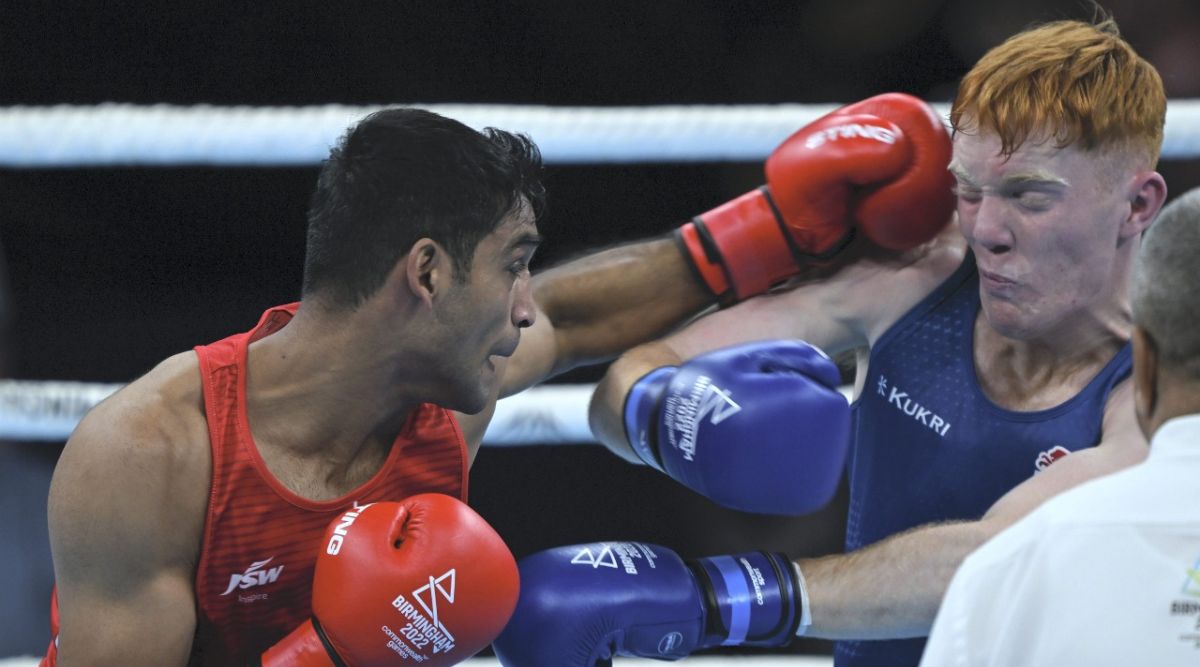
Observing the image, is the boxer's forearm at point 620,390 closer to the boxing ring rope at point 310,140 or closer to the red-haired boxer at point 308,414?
A: the red-haired boxer at point 308,414

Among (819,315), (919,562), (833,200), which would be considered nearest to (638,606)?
(919,562)

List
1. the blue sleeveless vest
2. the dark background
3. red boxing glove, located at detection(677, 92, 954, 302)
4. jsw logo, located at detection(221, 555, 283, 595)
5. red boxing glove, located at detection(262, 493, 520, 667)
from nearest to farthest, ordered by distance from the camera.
→ red boxing glove, located at detection(262, 493, 520, 667), jsw logo, located at detection(221, 555, 283, 595), the blue sleeveless vest, red boxing glove, located at detection(677, 92, 954, 302), the dark background

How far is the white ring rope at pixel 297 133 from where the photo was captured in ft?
8.07

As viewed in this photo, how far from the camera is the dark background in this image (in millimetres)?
2951

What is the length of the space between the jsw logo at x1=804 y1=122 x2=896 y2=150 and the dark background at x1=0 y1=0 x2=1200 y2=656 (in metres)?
1.12

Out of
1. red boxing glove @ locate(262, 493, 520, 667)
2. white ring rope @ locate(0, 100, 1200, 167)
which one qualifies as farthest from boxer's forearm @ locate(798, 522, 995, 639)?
white ring rope @ locate(0, 100, 1200, 167)

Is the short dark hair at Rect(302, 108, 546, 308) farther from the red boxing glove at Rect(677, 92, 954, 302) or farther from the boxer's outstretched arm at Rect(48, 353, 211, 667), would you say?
the red boxing glove at Rect(677, 92, 954, 302)

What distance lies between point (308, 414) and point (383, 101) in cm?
154

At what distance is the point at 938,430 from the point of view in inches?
75.7

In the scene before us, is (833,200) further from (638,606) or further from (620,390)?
(638,606)

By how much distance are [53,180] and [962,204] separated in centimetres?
211

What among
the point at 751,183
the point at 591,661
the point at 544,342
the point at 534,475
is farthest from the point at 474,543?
the point at 751,183

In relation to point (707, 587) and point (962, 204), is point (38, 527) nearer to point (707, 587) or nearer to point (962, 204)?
point (707, 587)

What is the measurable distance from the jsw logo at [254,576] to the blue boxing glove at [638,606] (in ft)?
1.00
